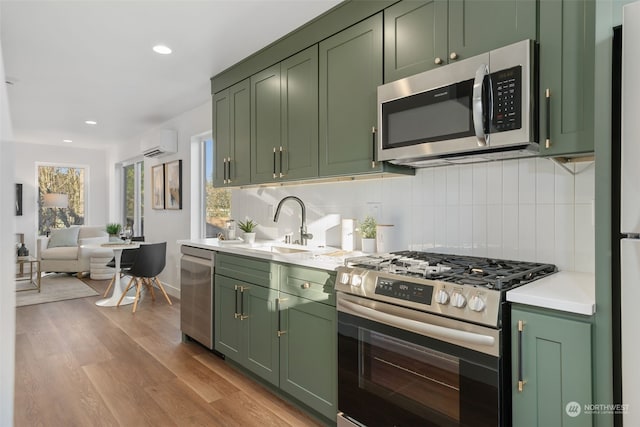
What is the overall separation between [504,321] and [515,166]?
0.90 m

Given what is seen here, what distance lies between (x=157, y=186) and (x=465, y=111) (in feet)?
16.5

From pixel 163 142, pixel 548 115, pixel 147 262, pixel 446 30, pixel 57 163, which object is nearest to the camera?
pixel 548 115

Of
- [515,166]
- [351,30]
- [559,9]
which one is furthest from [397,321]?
[351,30]

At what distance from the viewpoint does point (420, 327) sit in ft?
5.17

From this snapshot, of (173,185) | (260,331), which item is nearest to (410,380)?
(260,331)

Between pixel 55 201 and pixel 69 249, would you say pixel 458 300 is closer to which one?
pixel 69 249

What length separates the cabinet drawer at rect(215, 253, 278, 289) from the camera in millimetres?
2473

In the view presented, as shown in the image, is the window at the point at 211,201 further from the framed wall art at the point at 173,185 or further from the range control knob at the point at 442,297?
the range control knob at the point at 442,297

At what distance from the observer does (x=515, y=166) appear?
1.94 metres

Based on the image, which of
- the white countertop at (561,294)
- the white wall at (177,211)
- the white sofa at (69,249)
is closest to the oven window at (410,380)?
the white countertop at (561,294)

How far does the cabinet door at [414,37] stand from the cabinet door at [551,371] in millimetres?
1267

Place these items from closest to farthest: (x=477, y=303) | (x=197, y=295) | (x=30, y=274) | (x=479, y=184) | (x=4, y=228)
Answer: (x=4, y=228)
(x=477, y=303)
(x=479, y=184)
(x=197, y=295)
(x=30, y=274)

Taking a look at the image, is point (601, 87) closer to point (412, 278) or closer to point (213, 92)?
point (412, 278)

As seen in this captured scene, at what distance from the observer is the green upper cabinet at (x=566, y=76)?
143 cm
